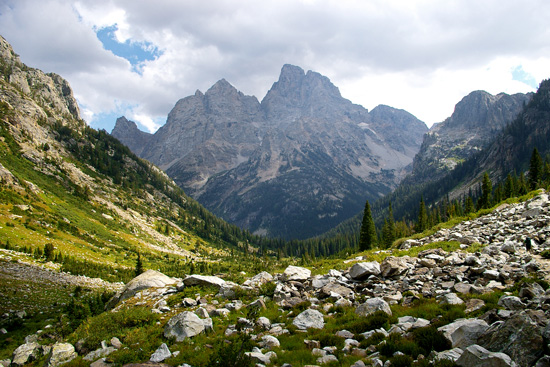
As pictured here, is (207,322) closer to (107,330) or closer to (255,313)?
(255,313)

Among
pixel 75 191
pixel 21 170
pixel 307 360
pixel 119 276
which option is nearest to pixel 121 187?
pixel 75 191

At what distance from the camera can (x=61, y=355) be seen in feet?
47.0

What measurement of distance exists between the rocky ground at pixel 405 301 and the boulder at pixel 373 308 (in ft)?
0.16

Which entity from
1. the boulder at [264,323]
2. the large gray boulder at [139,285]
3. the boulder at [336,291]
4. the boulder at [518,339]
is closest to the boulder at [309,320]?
the boulder at [264,323]

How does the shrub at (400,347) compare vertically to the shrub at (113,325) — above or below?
above

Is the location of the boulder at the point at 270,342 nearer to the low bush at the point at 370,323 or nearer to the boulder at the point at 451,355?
the low bush at the point at 370,323

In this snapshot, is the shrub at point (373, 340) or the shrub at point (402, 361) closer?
the shrub at point (402, 361)

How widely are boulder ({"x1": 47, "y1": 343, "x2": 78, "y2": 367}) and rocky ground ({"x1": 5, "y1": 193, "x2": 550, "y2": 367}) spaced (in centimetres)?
6

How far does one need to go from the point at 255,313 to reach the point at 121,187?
21150cm

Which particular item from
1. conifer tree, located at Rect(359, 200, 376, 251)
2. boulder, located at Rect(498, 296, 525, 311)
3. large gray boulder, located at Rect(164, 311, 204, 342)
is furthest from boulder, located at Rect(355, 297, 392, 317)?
conifer tree, located at Rect(359, 200, 376, 251)

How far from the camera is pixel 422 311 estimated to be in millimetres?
12305

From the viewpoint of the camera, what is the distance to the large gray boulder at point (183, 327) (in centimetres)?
1473

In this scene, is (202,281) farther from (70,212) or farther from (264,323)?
(70,212)

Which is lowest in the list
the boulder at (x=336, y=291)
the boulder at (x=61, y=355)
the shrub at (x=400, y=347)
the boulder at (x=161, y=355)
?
the boulder at (x=61, y=355)
